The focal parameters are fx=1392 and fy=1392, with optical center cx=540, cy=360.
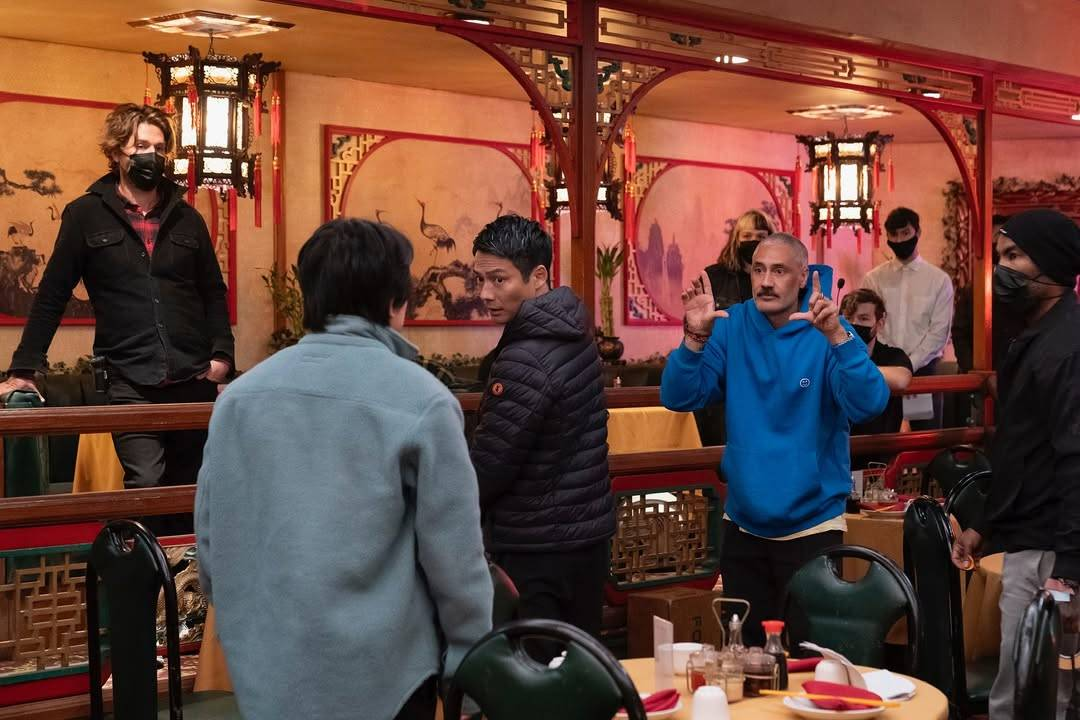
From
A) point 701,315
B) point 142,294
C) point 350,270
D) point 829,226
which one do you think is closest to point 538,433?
point 701,315

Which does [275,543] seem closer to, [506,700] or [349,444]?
[349,444]

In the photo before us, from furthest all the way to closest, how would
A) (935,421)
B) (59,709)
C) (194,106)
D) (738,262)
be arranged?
(935,421)
(194,106)
(738,262)
(59,709)

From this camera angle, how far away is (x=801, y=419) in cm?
390

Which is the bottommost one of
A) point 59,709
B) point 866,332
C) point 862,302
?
point 59,709

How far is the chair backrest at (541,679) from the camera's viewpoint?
240cm

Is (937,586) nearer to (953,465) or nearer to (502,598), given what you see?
(502,598)

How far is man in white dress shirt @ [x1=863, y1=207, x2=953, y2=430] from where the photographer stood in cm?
879

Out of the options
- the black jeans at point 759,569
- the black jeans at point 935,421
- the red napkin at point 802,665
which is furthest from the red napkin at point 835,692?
the black jeans at point 935,421

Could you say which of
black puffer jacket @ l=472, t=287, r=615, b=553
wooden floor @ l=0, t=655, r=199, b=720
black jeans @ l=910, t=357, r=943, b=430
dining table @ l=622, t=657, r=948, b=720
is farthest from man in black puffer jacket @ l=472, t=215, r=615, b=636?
black jeans @ l=910, t=357, r=943, b=430

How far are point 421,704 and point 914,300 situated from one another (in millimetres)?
6990

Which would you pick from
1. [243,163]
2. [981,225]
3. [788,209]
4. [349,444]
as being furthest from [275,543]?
[788,209]

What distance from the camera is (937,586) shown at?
406 centimetres

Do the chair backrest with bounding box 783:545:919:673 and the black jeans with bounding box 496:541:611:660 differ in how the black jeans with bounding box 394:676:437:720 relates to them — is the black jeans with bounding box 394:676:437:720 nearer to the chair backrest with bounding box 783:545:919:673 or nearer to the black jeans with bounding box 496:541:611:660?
the black jeans with bounding box 496:541:611:660

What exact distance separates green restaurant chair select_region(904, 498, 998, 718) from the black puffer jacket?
1.04 metres
